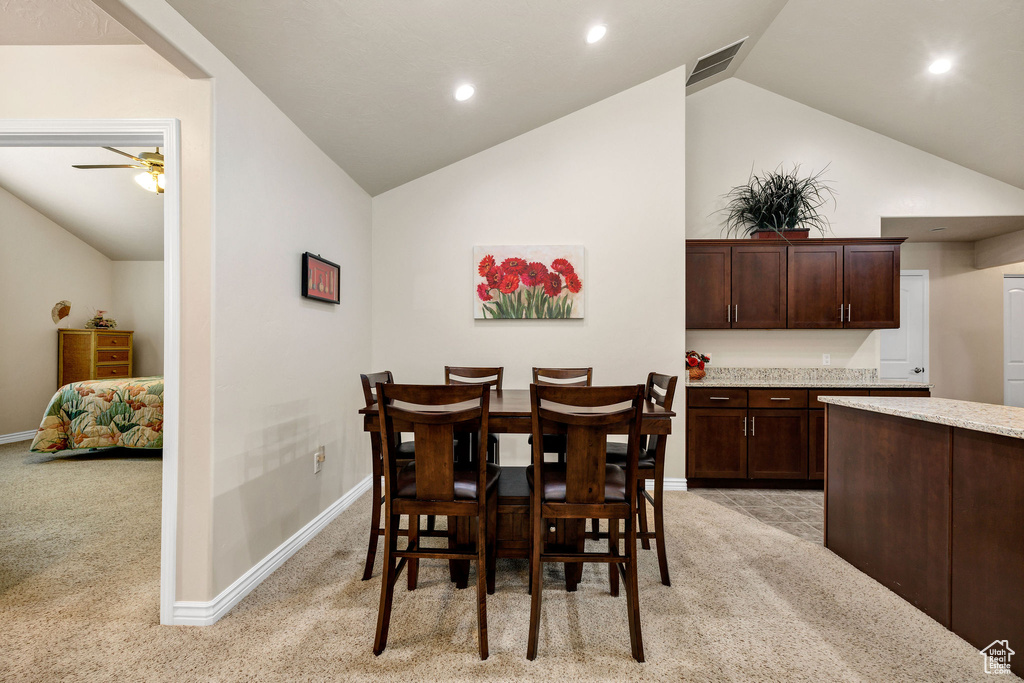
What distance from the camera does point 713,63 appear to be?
387 centimetres

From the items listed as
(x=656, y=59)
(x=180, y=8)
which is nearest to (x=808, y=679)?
(x=180, y=8)

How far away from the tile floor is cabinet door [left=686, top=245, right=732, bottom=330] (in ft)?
4.66

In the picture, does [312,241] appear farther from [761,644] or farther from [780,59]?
[780,59]

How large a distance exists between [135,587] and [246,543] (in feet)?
1.95

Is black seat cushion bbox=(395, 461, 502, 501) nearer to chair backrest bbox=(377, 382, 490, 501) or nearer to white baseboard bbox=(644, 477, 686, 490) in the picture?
chair backrest bbox=(377, 382, 490, 501)

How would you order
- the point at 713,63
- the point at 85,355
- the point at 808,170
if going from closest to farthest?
the point at 713,63 < the point at 808,170 < the point at 85,355

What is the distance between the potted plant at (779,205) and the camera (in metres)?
3.98

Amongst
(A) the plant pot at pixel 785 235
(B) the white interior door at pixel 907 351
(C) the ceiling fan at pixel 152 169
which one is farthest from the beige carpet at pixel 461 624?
(B) the white interior door at pixel 907 351

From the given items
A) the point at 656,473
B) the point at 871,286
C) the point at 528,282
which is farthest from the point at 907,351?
the point at 656,473

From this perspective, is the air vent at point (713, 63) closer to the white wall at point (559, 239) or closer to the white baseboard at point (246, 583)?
the white wall at point (559, 239)

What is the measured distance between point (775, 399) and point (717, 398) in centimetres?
48

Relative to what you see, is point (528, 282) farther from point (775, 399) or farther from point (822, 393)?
point (822, 393)

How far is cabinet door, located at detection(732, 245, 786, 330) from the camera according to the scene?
12.7 ft

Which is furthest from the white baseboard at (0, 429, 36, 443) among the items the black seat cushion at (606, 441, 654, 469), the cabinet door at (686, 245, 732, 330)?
the cabinet door at (686, 245, 732, 330)
